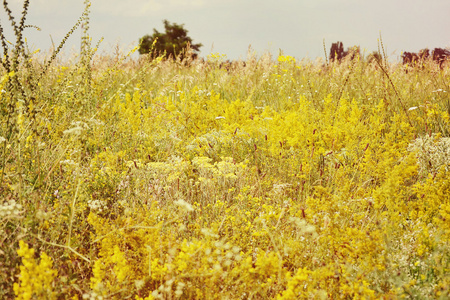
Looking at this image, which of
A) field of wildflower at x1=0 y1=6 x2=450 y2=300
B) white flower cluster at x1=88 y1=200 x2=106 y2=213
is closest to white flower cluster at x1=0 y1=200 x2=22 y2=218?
field of wildflower at x1=0 y1=6 x2=450 y2=300

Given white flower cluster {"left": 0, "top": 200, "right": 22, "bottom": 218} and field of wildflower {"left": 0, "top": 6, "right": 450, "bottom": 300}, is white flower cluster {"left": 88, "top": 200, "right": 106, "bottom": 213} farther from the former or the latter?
white flower cluster {"left": 0, "top": 200, "right": 22, "bottom": 218}

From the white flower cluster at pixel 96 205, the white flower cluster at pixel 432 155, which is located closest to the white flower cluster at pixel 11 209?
the white flower cluster at pixel 96 205

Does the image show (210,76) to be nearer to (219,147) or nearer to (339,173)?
(219,147)

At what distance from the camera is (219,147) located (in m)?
3.95

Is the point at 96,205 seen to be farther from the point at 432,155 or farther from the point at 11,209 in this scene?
the point at 432,155

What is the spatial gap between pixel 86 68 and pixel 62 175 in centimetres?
85

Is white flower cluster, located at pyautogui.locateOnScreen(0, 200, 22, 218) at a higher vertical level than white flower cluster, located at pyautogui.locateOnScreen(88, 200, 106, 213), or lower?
higher

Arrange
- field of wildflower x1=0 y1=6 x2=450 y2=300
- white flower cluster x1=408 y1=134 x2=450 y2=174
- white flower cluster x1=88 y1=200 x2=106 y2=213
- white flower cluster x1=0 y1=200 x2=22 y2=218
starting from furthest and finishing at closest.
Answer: white flower cluster x1=408 y1=134 x2=450 y2=174 < white flower cluster x1=88 y1=200 x2=106 y2=213 < field of wildflower x1=0 y1=6 x2=450 y2=300 < white flower cluster x1=0 y1=200 x2=22 y2=218

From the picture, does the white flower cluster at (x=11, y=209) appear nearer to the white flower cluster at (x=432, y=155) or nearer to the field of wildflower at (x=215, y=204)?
the field of wildflower at (x=215, y=204)

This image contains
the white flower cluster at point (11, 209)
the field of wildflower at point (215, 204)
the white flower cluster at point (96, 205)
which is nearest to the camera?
the white flower cluster at point (11, 209)

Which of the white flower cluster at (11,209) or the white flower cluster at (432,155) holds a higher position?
the white flower cluster at (11,209)

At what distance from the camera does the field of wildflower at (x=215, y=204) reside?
1700 mm

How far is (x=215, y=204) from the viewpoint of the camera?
8.68 ft

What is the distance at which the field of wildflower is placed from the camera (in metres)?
1.70
